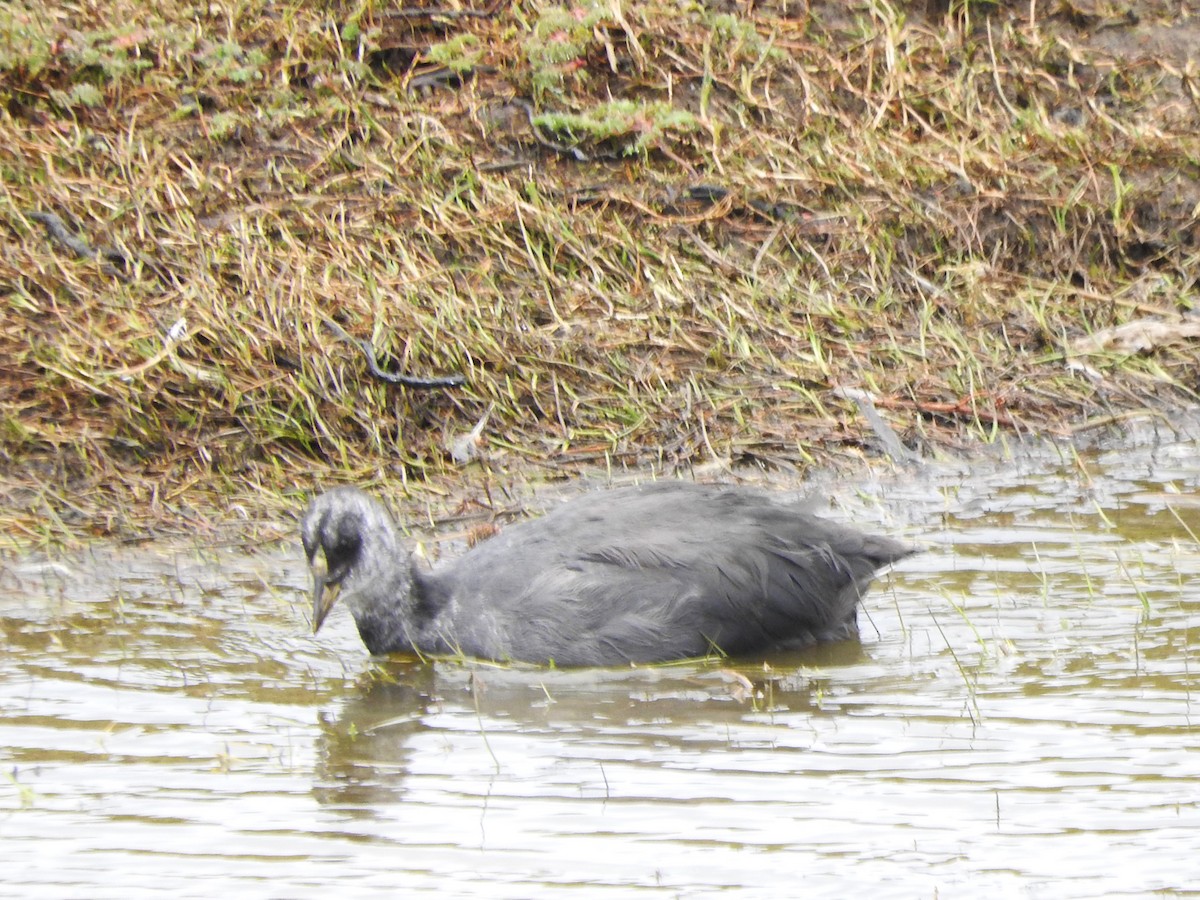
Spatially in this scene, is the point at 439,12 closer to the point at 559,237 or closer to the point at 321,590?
the point at 559,237

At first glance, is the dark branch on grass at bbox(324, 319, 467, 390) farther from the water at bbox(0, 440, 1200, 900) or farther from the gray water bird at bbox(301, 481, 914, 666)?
the gray water bird at bbox(301, 481, 914, 666)

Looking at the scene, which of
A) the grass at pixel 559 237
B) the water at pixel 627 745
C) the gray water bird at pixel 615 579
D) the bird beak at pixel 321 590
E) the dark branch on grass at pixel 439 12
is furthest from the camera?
the dark branch on grass at pixel 439 12

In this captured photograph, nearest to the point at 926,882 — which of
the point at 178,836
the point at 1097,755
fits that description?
the point at 1097,755

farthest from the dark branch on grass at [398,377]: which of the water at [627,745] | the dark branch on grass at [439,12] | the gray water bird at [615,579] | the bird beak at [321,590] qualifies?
the dark branch on grass at [439,12]

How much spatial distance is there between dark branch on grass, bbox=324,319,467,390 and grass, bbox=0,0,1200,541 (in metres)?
0.06

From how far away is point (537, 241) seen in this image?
909 cm

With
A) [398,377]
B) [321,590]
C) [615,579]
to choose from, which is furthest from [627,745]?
[398,377]

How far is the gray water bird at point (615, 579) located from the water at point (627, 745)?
111 mm

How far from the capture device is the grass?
8094 mm

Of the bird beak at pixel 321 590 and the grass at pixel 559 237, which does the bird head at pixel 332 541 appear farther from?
the grass at pixel 559 237

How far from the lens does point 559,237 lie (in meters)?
9.05

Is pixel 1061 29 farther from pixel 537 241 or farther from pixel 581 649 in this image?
pixel 581 649

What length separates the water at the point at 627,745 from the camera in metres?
4.32

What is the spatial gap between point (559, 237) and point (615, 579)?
10.9 feet
